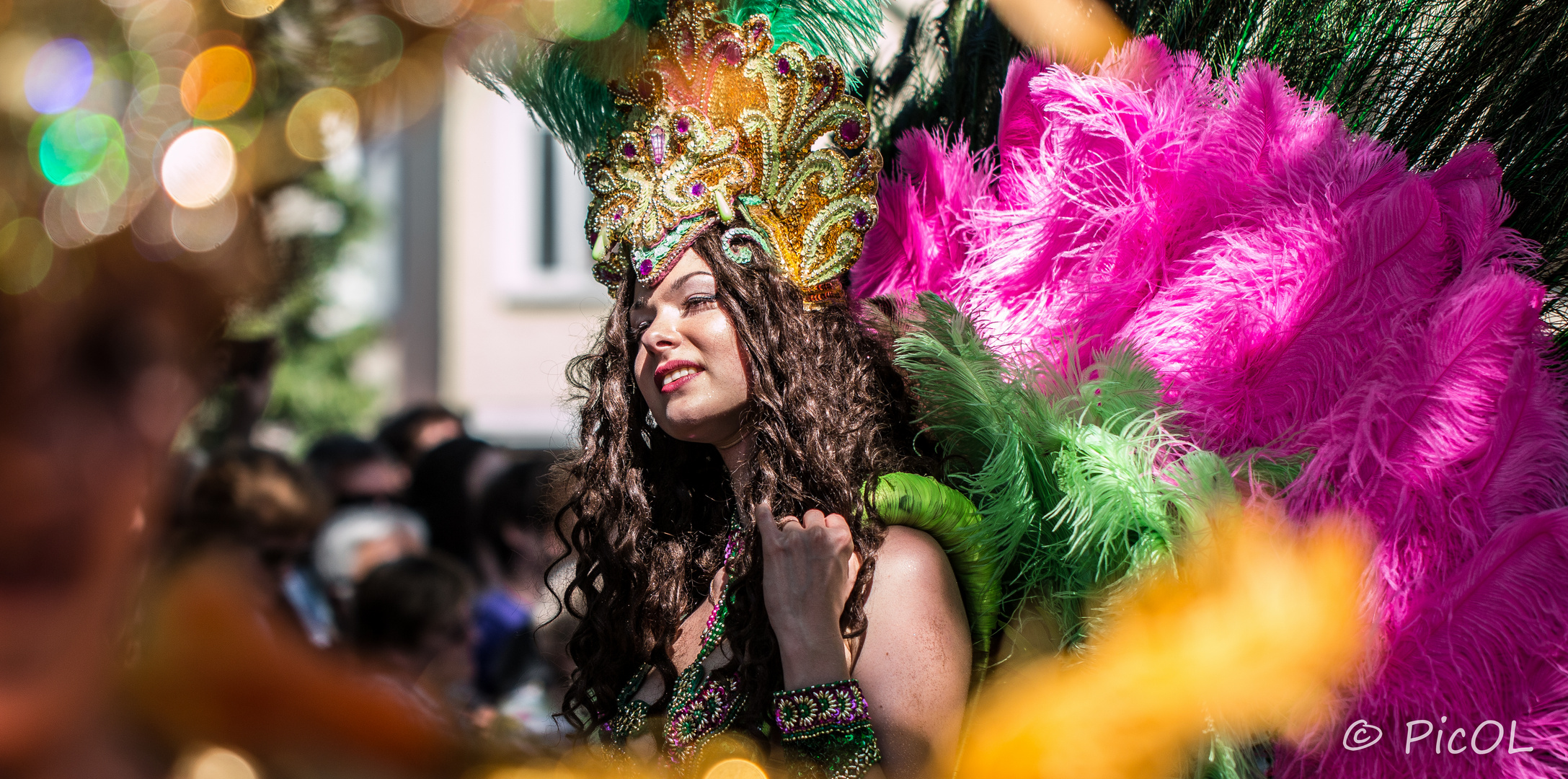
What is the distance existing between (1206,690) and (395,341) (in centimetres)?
160

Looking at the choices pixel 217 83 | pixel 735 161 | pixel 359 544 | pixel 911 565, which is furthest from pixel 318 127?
pixel 735 161

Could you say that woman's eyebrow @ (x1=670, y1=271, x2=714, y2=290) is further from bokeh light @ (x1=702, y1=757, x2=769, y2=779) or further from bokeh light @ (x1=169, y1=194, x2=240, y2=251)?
bokeh light @ (x1=169, y1=194, x2=240, y2=251)

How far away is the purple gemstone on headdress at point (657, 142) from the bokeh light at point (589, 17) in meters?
1.76

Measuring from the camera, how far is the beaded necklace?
1843 millimetres

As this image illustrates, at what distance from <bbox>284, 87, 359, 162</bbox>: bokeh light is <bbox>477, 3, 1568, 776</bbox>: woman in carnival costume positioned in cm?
136

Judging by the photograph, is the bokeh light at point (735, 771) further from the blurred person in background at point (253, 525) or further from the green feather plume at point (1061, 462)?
the green feather plume at point (1061, 462)

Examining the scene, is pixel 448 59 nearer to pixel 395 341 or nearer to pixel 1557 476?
pixel 395 341

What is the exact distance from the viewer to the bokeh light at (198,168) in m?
0.29

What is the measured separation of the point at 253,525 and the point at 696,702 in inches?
62.7

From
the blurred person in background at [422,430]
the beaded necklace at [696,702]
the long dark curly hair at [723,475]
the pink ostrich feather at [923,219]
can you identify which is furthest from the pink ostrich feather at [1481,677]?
the blurred person in background at [422,430]

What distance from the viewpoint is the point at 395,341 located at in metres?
0.50

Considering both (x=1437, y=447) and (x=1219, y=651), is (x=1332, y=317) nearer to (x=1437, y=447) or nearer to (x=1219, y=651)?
(x=1437, y=447)

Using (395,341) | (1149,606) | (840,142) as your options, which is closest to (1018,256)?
(840,142)

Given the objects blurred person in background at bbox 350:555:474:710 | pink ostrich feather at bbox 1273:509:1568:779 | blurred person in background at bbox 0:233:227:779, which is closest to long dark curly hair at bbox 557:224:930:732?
pink ostrich feather at bbox 1273:509:1568:779
